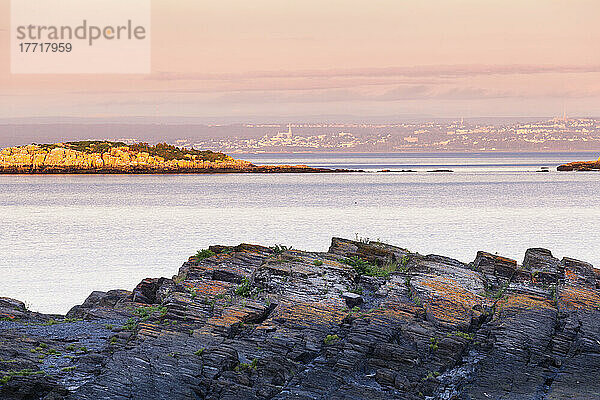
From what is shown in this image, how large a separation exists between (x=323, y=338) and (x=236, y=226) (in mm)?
57195

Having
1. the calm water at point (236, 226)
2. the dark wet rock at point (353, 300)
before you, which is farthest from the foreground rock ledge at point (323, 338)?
the calm water at point (236, 226)

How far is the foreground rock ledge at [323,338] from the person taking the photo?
51.2 ft

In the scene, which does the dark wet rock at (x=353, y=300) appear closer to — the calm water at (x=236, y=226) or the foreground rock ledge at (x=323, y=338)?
the foreground rock ledge at (x=323, y=338)

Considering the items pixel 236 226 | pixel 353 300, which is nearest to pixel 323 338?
pixel 353 300

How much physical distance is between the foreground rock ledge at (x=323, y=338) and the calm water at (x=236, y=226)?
16.0m

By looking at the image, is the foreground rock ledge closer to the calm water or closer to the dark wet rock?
the dark wet rock

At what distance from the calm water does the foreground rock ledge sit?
1600 centimetres

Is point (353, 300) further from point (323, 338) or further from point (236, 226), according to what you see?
point (236, 226)

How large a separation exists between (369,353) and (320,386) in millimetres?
2049

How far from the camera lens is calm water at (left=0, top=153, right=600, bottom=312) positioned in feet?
155

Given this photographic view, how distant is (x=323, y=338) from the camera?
59.1ft

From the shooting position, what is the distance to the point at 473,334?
62.1 ft

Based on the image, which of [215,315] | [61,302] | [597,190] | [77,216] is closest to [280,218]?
[77,216]

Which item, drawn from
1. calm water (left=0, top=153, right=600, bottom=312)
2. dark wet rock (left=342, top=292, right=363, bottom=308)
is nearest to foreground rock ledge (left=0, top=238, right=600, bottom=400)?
dark wet rock (left=342, top=292, right=363, bottom=308)
